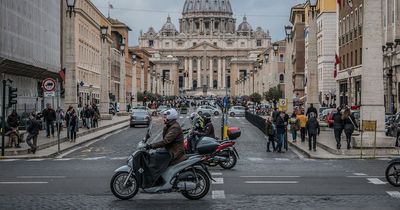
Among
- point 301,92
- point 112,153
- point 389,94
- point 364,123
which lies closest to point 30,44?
point 389,94

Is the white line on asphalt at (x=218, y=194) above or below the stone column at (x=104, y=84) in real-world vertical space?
below

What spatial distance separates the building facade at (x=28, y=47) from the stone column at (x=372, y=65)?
2003 centimetres

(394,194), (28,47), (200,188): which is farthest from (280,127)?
(28,47)

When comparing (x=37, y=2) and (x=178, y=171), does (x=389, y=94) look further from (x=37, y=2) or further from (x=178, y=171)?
(x=178, y=171)

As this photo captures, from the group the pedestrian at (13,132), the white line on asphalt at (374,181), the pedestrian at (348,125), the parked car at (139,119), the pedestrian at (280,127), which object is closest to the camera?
the white line on asphalt at (374,181)

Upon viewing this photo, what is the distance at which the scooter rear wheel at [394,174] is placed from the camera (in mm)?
17297

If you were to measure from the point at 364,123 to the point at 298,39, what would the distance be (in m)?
82.7

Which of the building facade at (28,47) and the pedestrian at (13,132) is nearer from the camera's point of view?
the pedestrian at (13,132)

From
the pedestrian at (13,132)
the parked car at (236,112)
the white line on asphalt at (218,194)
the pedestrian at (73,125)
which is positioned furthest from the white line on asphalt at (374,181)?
the parked car at (236,112)

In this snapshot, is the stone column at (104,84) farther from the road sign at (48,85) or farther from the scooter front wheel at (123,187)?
the scooter front wheel at (123,187)

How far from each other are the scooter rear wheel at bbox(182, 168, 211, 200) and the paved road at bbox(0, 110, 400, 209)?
156 millimetres

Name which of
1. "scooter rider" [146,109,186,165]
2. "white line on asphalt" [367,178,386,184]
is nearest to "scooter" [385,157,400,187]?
"white line on asphalt" [367,178,386,184]

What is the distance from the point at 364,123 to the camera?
2819 centimetres

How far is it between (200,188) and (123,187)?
1414mm
